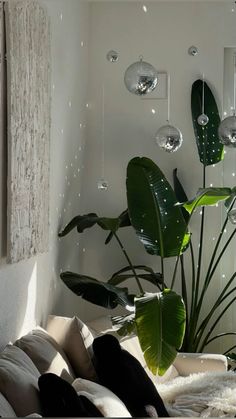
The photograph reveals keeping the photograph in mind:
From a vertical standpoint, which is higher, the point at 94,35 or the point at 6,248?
the point at 94,35

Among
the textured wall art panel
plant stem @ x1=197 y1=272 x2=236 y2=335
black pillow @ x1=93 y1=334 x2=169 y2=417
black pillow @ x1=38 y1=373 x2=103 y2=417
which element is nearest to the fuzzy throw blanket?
black pillow @ x1=93 y1=334 x2=169 y2=417

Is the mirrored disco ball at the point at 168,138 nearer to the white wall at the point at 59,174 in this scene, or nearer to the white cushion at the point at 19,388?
the white wall at the point at 59,174

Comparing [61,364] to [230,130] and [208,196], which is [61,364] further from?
[230,130]

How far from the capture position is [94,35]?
211 inches

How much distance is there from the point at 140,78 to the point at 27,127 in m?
0.66

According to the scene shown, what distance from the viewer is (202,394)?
3.83 m

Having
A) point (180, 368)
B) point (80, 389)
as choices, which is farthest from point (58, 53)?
point (80, 389)

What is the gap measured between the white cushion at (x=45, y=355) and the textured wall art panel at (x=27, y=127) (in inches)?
13.5

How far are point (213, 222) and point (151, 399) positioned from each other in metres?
2.03

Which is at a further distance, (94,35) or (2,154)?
(94,35)

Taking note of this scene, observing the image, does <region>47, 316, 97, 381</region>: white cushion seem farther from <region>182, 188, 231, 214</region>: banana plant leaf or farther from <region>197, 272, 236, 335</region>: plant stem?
<region>197, 272, 236, 335</region>: plant stem

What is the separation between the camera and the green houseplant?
372 cm

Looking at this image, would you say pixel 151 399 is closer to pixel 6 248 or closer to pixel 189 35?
pixel 6 248

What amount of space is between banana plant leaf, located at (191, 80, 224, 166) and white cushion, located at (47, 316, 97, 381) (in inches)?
61.2
